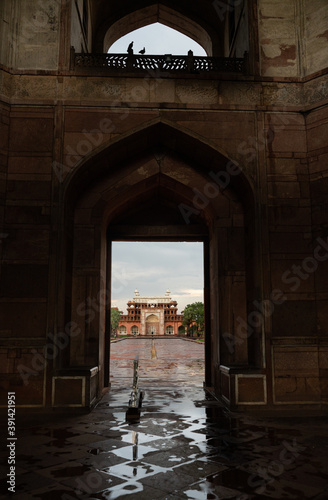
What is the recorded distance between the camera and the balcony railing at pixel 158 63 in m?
7.88

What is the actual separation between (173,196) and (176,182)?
0.69m

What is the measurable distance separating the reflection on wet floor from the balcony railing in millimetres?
6286

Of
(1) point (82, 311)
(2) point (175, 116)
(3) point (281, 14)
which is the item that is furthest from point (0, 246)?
(3) point (281, 14)

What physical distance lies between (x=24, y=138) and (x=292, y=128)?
4.98 meters

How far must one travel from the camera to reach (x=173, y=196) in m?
9.07

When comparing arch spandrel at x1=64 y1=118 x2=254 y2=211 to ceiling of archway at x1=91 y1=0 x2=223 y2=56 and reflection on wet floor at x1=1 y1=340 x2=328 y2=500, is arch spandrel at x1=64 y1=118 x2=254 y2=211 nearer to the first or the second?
reflection on wet floor at x1=1 y1=340 x2=328 y2=500

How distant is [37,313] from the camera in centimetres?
692

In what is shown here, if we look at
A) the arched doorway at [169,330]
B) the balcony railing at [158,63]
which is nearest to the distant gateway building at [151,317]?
the arched doorway at [169,330]

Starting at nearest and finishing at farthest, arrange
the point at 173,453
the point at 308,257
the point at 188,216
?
the point at 173,453
the point at 308,257
the point at 188,216

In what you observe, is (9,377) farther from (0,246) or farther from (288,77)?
(288,77)

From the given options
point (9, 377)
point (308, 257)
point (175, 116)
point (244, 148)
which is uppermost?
point (175, 116)

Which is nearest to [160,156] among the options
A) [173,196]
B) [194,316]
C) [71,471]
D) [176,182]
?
[176,182]

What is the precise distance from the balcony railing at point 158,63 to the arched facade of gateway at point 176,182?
0.03 meters

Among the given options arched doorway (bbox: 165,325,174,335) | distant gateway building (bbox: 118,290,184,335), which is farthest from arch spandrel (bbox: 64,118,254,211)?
arched doorway (bbox: 165,325,174,335)
